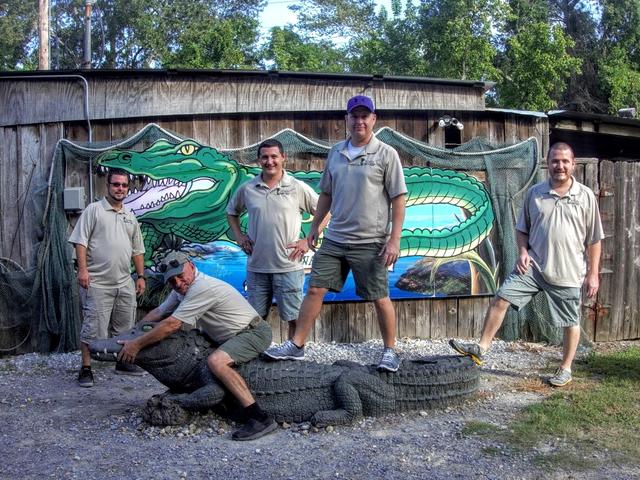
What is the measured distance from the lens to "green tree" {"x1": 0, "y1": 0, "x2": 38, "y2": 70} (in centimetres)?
3123

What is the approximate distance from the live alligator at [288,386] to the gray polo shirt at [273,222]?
1.03 m

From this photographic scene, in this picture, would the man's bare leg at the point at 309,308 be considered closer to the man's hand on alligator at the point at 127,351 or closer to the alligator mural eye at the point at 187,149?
the man's hand on alligator at the point at 127,351

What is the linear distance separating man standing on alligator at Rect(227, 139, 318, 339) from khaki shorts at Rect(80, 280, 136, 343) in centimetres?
126

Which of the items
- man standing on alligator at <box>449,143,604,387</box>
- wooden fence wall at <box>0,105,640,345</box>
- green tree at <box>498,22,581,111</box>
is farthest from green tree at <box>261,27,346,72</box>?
man standing on alligator at <box>449,143,604,387</box>

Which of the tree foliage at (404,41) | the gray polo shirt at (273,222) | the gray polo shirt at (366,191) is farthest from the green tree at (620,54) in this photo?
the gray polo shirt at (366,191)

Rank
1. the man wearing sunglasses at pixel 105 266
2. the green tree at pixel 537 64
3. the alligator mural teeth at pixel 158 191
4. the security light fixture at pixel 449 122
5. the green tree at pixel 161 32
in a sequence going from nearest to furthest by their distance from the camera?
1. the man wearing sunglasses at pixel 105 266
2. the alligator mural teeth at pixel 158 191
3. the security light fixture at pixel 449 122
4. the green tree at pixel 537 64
5. the green tree at pixel 161 32

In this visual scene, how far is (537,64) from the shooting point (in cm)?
2234

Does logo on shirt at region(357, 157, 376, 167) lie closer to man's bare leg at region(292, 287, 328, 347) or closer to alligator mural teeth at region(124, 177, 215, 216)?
man's bare leg at region(292, 287, 328, 347)

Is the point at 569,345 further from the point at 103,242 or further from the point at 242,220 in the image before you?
the point at 103,242

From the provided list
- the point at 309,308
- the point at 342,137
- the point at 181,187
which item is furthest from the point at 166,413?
the point at 342,137

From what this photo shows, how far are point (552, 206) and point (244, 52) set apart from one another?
23637mm

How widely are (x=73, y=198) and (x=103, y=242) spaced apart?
3.60ft

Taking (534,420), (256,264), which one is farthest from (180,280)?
(534,420)

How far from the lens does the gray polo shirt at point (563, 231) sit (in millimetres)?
6250
